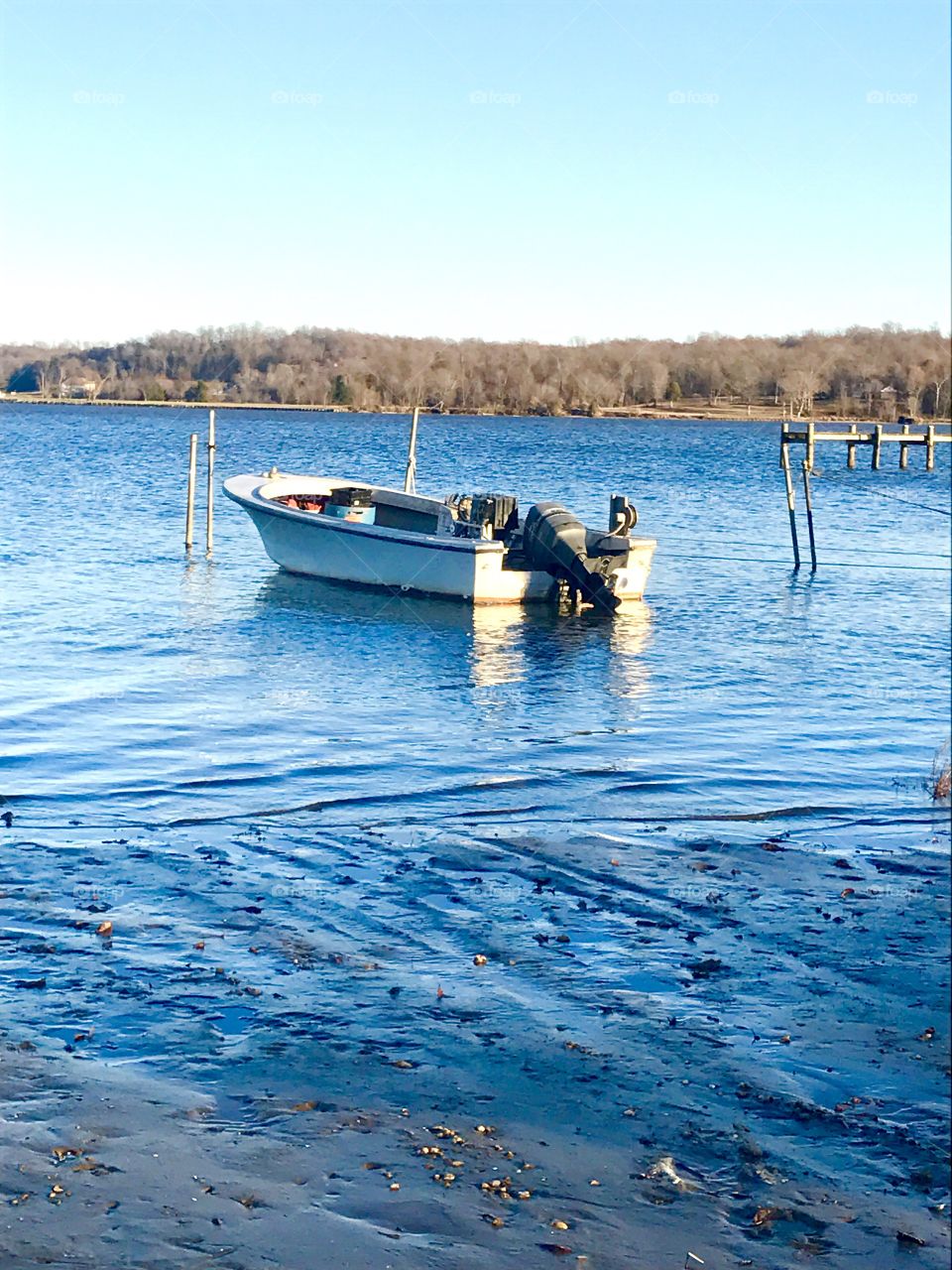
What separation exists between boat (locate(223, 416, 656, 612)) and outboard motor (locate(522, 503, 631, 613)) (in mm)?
16

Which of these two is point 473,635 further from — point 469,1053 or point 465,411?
point 465,411

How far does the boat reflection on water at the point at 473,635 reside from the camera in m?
18.7

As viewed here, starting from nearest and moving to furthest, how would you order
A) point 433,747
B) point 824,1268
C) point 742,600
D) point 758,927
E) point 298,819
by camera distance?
point 824,1268
point 758,927
point 298,819
point 433,747
point 742,600

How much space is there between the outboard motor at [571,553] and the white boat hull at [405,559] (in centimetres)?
31

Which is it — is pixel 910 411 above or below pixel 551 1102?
above

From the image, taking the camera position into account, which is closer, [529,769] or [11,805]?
[11,805]

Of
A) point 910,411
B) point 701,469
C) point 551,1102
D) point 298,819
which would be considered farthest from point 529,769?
point 910,411

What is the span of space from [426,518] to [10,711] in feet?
43.8

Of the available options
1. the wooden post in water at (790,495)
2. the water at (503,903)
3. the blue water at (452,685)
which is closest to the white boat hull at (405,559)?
the blue water at (452,685)

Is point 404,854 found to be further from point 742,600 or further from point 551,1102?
point 742,600

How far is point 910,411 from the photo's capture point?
7531cm

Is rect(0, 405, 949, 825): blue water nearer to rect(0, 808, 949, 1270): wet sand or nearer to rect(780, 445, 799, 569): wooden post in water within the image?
rect(780, 445, 799, 569): wooden post in water

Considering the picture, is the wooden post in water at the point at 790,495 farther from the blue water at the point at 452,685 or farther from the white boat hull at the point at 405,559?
the white boat hull at the point at 405,559

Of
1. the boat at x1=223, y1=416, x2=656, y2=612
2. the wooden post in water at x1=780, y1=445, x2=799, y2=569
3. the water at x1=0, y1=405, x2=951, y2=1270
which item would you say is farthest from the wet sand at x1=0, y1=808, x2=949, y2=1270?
the wooden post in water at x1=780, y1=445, x2=799, y2=569
